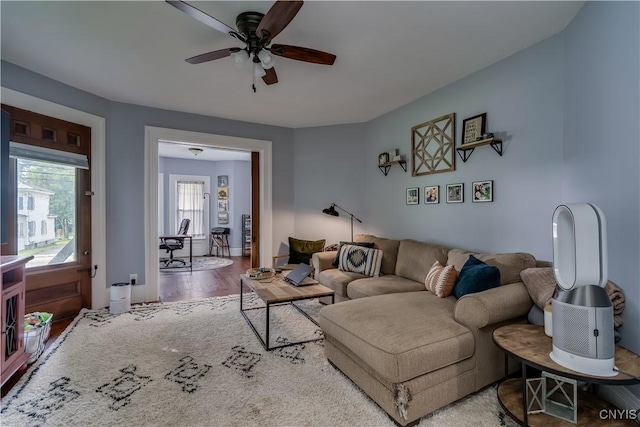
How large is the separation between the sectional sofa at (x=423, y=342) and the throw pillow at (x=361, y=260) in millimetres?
975

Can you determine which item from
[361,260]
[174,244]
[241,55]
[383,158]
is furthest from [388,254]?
[174,244]

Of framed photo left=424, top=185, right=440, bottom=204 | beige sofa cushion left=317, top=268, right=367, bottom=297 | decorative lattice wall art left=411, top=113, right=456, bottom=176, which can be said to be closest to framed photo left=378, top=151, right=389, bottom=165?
decorative lattice wall art left=411, top=113, right=456, bottom=176

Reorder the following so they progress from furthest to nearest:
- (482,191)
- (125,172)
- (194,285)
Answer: (194,285), (125,172), (482,191)

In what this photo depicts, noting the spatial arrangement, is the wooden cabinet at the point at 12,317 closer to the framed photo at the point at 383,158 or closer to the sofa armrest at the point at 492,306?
the sofa armrest at the point at 492,306

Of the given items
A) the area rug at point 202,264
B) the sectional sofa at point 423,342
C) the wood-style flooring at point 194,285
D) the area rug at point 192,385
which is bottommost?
the area rug at point 192,385

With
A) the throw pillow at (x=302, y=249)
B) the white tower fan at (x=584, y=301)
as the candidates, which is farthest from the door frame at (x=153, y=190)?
the white tower fan at (x=584, y=301)

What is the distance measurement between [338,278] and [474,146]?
1.98 meters

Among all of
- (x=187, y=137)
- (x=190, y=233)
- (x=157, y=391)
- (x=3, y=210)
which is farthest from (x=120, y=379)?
(x=190, y=233)

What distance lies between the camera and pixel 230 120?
178 inches

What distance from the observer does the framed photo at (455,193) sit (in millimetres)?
3230

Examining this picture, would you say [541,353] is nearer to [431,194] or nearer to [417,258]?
[417,258]

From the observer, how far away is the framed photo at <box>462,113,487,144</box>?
2949 millimetres

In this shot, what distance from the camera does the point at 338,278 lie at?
3420 mm

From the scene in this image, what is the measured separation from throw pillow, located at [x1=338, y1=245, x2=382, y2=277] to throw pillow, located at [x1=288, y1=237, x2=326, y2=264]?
2.49ft
